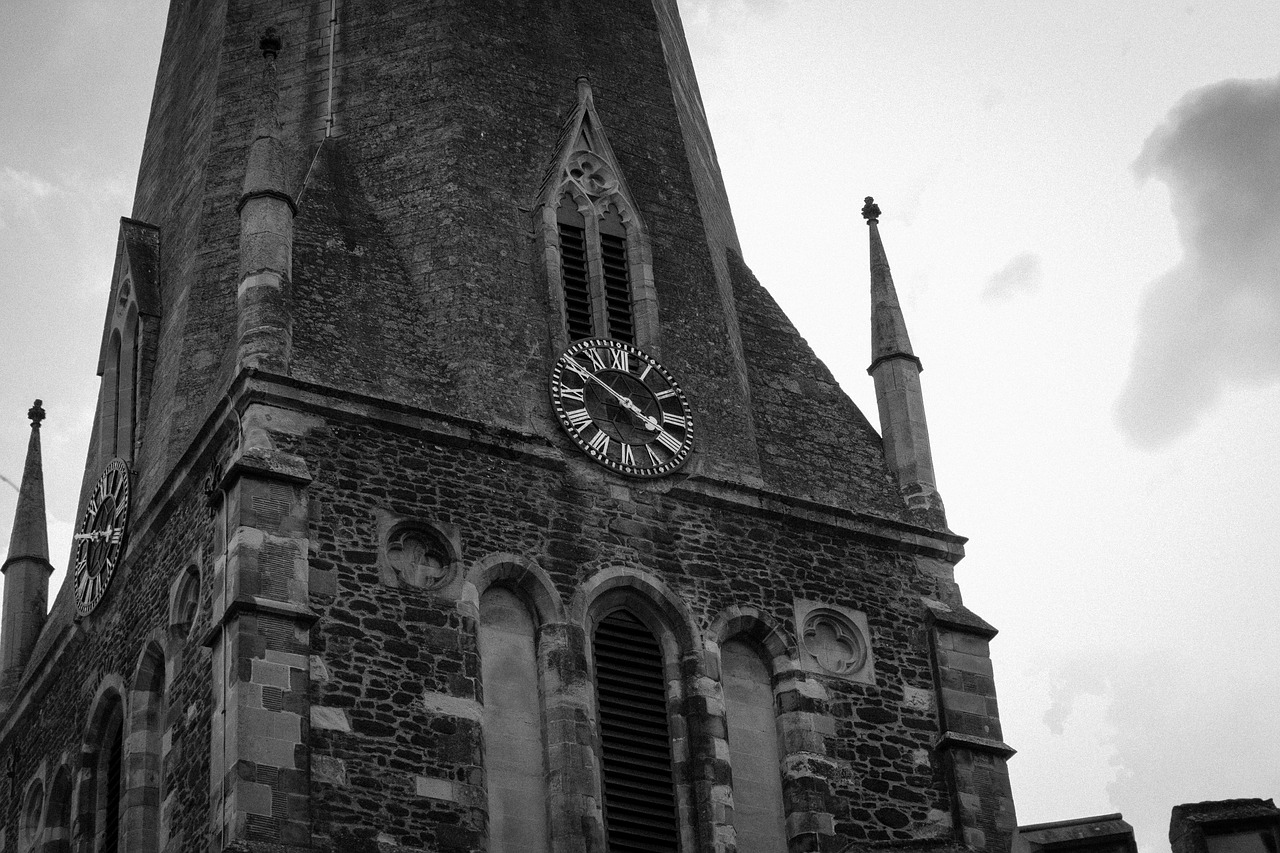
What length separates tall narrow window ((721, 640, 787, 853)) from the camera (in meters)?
34.7

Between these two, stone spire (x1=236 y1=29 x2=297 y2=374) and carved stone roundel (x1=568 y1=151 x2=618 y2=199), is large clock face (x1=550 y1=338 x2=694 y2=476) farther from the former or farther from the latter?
stone spire (x1=236 y1=29 x2=297 y2=374)

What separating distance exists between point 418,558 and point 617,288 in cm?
585

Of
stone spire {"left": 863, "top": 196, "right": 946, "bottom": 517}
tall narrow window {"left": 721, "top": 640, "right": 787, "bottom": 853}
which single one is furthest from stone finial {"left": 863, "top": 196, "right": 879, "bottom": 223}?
tall narrow window {"left": 721, "top": 640, "right": 787, "bottom": 853}

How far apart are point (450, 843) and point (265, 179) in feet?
30.3

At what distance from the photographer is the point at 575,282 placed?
127 feet

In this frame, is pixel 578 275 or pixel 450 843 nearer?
pixel 450 843

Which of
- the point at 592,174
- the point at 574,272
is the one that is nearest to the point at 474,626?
the point at 574,272

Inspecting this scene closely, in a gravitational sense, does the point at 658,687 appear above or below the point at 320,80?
below

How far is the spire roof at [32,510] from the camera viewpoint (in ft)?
138

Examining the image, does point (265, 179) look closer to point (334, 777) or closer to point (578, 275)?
point (578, 275)

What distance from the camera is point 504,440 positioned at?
36.0m

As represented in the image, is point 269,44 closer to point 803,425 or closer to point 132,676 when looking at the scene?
point 803,425

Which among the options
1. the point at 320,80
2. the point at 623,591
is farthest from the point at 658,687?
the point at 320,80

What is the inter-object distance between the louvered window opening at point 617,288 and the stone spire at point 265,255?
164 inches
